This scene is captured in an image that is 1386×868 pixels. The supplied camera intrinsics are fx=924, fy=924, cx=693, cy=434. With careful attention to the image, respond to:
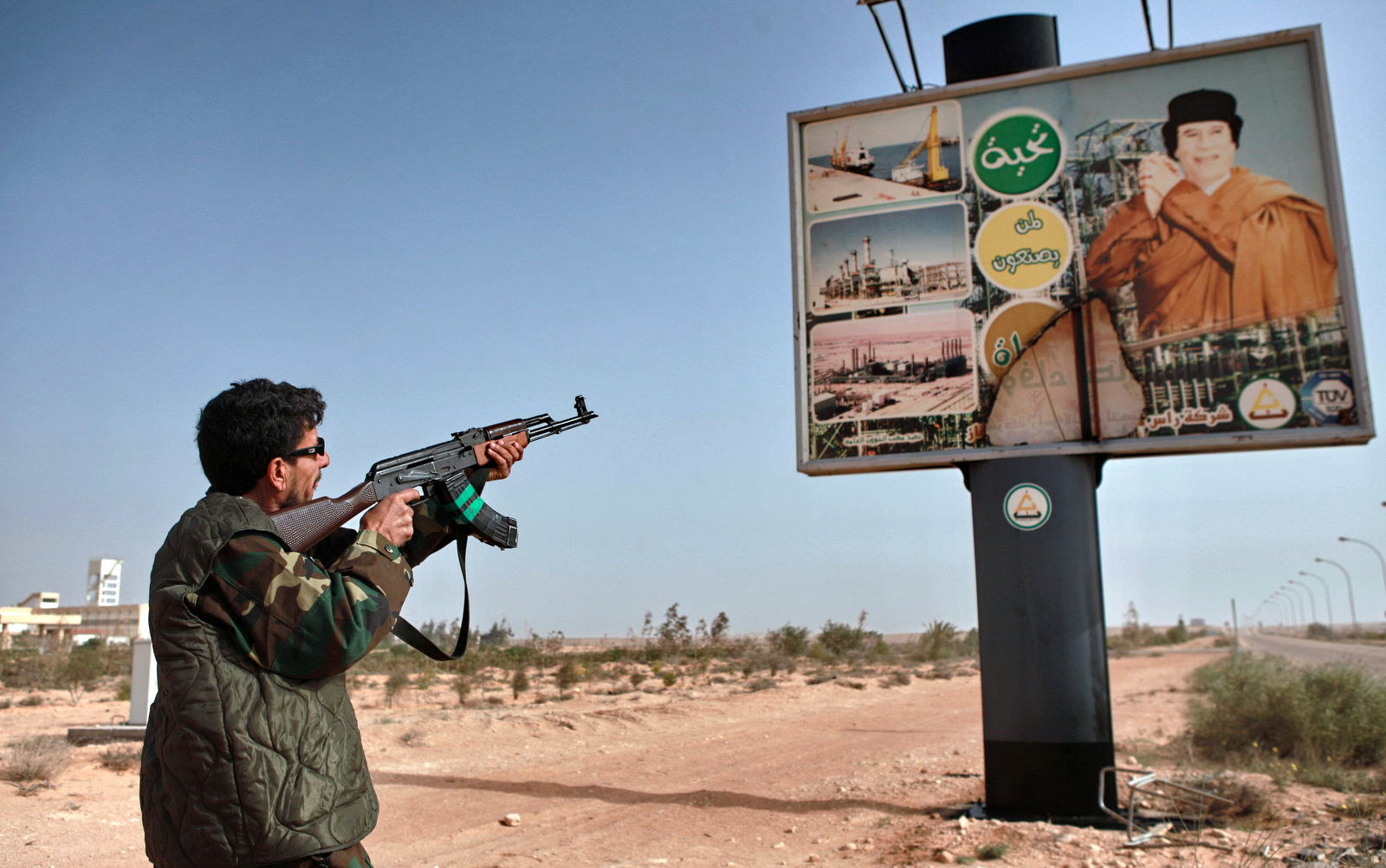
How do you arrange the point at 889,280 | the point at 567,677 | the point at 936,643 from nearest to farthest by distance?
the point at 889,280, the point at 567,677, the point at 936,643

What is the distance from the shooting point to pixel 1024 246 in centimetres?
779

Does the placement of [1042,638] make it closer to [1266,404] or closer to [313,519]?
[1266,404]

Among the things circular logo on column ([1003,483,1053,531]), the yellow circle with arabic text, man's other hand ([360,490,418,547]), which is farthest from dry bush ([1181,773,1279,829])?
man's other hand ([360,490,418,547])

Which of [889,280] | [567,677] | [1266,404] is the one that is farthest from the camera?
[567,677]

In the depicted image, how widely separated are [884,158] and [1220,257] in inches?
113

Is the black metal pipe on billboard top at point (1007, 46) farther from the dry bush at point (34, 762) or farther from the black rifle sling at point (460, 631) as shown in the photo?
the dry bush at point (34, 762)

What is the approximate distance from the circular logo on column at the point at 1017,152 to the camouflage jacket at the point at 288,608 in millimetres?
7120

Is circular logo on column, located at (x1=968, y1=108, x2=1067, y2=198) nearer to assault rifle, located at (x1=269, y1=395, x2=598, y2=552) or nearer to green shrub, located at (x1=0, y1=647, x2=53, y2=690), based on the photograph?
assault rifle, located at (x1=269, y1=395, x2=598, y2=552)

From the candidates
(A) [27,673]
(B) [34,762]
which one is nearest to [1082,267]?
(B) [34,762]

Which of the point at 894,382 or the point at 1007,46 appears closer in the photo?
the point at 894,382

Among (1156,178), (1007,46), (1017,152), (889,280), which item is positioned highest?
(1007,46)

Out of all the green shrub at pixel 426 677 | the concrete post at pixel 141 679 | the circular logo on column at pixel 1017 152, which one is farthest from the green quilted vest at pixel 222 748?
the green shrub at pixel 426 677

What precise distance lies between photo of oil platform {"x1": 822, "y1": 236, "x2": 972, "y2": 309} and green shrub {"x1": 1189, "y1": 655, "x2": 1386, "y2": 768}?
694cm

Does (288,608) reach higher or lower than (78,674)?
higher
